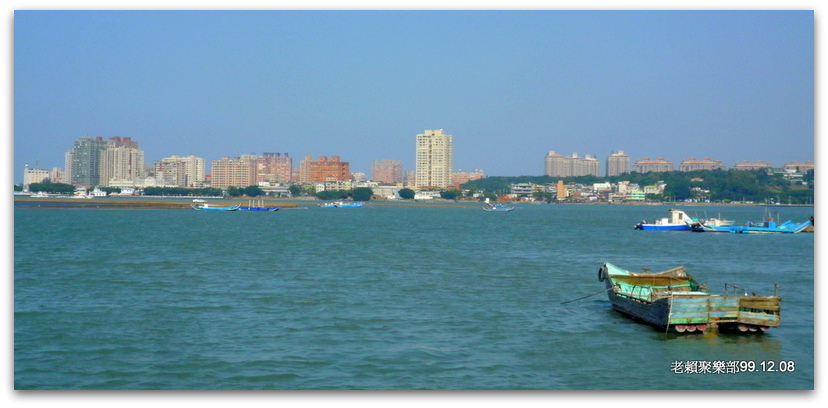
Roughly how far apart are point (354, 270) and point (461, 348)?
394 inches

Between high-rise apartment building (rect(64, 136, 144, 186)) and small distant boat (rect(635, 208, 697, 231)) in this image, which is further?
high-rise apartment building (rect(64, 136, 144, 186))

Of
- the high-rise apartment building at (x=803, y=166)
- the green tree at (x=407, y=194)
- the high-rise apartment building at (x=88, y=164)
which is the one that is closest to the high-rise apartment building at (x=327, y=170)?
the green tree at (x=407, y=194)

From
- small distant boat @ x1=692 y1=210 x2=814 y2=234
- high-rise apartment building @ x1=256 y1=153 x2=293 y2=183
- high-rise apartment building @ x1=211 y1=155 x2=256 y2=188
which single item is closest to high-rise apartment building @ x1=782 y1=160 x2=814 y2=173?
small distant boat @ x1=692 y1=210 x2=814 y2=234

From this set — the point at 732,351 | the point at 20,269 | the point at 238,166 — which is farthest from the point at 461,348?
the point at 238,166

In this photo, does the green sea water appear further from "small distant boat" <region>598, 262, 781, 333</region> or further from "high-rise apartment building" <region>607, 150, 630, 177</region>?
"high-rise apartment building" <region>607, 150, 630, 177</region>

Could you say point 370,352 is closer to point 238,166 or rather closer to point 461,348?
point 461,348

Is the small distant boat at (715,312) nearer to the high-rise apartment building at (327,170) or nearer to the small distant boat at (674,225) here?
the small distant boat at (674,225)

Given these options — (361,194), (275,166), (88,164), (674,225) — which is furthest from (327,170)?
(674,225)

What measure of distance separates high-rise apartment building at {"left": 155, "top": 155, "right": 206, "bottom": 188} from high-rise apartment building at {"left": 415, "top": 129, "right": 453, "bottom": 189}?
48305mm

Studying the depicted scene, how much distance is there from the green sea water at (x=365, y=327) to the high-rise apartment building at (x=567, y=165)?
541 feet

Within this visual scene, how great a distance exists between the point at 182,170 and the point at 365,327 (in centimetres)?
16172

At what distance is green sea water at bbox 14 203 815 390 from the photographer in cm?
849

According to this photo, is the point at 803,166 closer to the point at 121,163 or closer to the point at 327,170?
the point at 121,163

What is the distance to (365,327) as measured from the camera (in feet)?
37.5
